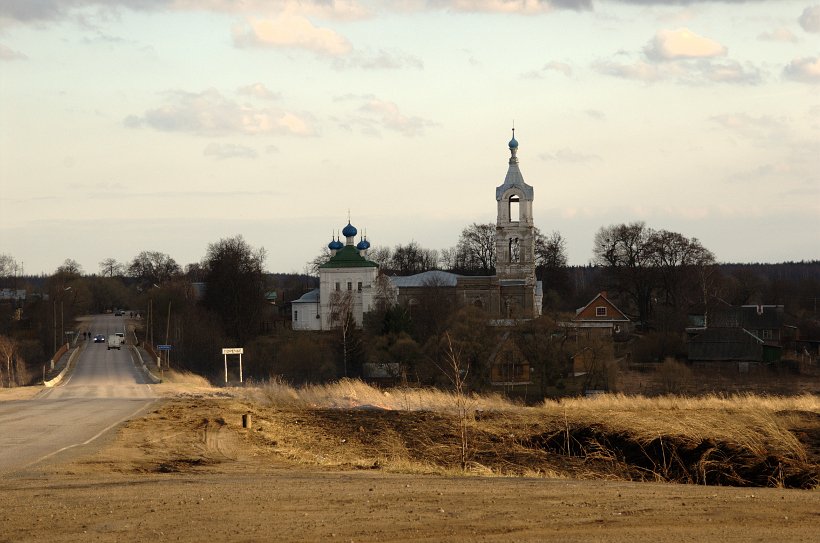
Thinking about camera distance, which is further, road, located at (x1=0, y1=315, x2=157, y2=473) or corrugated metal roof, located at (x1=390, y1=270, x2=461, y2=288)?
corrugated metal roof, located at (x1=390, y1=270, x2=461, y2=288)

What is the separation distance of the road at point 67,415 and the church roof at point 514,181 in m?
42.2

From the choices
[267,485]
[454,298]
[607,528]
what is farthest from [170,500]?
[454,298]

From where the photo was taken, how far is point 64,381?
44594mm

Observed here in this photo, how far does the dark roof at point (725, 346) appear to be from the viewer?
5941 centimetres

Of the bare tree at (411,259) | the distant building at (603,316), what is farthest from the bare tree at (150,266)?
the distant building at (603,316)

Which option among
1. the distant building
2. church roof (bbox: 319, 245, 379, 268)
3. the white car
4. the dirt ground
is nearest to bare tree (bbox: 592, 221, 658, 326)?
the distant building

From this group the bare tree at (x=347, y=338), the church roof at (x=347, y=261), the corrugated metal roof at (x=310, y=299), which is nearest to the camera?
the bare tree at (x=347, y=338)

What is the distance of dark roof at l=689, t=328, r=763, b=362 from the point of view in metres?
59.4

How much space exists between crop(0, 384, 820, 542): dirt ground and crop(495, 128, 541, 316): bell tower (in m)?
65.1

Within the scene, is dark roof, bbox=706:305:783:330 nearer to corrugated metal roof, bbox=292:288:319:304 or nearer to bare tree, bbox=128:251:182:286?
corrugated metal roof, bbox=292:288:319:304

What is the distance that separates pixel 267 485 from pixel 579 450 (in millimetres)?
7662

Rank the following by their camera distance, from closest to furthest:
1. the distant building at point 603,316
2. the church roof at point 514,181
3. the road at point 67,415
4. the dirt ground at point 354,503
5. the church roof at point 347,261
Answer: the dirt ground at point 354,503 → the road at point 67,415 → the distant building at point 603,316 → the church roof at point 514,181 → the church roof at point 347,261

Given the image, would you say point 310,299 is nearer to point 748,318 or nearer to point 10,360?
point 10,360

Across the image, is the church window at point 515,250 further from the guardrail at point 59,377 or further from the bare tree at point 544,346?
the guardrail at point 59,377
